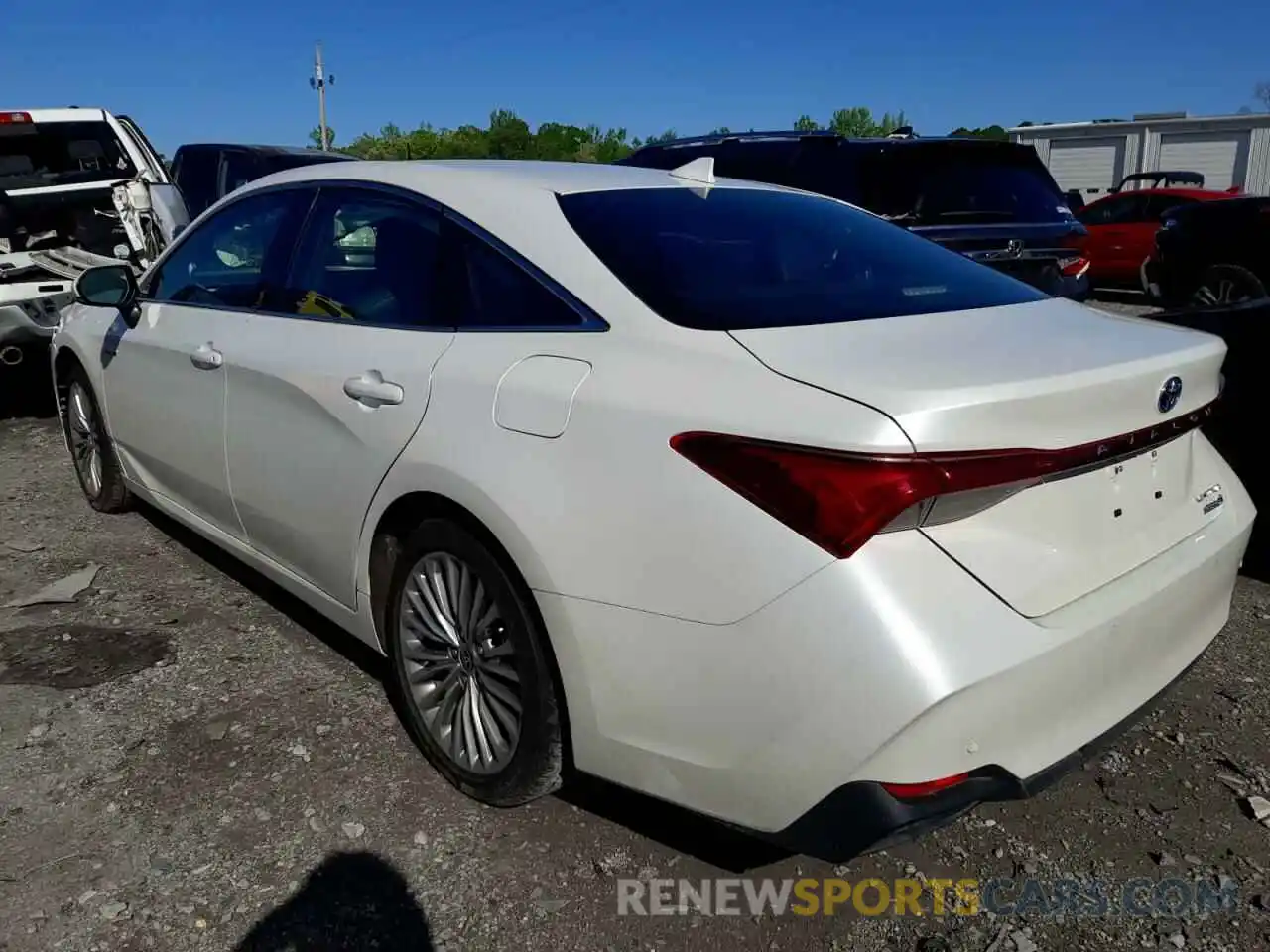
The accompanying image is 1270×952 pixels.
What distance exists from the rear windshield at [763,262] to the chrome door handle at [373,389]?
62cm

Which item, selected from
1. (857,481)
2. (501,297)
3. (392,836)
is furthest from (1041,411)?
(392,836)

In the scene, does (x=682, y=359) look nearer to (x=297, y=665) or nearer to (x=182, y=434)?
(x=297, y=665)

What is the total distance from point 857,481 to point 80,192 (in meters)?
8.45

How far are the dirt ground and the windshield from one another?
20.7 ft

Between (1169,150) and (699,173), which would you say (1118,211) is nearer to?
(1169,150)

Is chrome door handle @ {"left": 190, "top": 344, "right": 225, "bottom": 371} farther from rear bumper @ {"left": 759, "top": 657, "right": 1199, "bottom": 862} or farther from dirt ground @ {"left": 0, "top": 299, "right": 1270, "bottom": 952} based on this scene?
rear bumper @ {"left": 759, "top": 657, "right": 1199, "bottom": 862}

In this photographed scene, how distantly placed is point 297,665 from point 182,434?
3.15 ft

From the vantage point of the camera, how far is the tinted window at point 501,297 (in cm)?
244

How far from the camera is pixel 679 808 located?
215 centimetres

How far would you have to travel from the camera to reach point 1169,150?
24781 millimetres

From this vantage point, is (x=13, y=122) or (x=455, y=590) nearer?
(x=455, y=590)

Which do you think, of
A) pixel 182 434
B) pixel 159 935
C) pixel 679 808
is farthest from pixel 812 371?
pixel 182 434

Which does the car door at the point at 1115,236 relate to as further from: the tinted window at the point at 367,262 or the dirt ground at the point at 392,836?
the tinted window at the point at 367,262

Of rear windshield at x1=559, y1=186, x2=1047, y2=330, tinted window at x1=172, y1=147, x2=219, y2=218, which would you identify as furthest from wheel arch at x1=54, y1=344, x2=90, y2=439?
tinted window at x1=172, y1=147, x2=219, y2=218
